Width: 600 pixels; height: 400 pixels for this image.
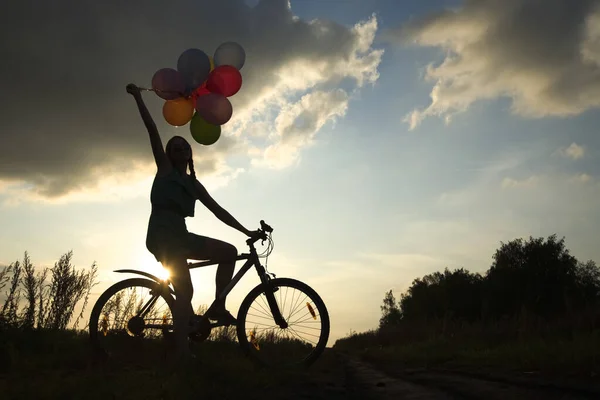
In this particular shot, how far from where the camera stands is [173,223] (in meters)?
5.11

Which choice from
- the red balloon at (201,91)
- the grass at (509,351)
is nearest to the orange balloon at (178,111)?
the red balloon at (201,91)

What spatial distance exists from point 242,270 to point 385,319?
4284 inches

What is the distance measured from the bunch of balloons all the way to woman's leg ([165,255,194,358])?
1.92 metres

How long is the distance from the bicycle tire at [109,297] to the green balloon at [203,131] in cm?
202

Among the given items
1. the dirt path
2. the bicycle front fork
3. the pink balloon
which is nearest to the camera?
the dirt path

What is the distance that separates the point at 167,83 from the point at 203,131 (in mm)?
769

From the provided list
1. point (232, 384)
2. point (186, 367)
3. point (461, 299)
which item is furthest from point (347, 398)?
point (461, 299)

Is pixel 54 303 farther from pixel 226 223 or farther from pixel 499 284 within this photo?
pixel 499 284

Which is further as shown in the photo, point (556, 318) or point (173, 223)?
point (556, 318)

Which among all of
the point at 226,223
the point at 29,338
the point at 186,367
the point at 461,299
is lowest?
the point at 186,367

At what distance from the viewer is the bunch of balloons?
596 centimetres

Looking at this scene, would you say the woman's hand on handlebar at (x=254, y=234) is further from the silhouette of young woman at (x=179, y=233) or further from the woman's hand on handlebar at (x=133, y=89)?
the woman's hand on handlebar at (x=133, y=89)

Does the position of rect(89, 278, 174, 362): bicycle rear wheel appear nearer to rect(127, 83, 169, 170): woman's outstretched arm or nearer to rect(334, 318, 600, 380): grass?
rect(127, 83, 169, 170): woman's outstretched arm

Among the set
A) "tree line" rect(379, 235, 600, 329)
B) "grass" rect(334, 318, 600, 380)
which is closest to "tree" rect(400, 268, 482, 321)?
"tree line" rect(379, 235, 600, 329)
